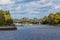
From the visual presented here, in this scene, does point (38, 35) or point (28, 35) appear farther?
Answer: point (28, 35)

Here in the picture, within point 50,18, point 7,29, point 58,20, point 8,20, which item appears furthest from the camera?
point 50,18

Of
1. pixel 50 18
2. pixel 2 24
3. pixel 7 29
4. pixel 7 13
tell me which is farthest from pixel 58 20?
pixel 7 29

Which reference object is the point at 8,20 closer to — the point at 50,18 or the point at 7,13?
the point at 7,13

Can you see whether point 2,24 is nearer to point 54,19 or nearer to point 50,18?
point 54,19

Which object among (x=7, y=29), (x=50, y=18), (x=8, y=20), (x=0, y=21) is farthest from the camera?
(x=50, y=18)

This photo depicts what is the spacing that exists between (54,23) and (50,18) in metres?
10.5

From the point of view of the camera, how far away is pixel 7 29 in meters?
69.6

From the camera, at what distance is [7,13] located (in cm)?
11075

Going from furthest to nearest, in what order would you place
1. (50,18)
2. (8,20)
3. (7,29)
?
(50,18)
(8,20)
(7,29)

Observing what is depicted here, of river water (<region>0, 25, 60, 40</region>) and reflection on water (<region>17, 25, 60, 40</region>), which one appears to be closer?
river water (<region>0, 25, 60, 40</region>)

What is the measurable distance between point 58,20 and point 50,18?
1679 cm

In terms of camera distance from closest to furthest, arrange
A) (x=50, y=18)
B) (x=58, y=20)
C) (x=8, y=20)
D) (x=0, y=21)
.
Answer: (x=0, y=21) → (x=8, y=20) → (x=58, y=20) → (x=50, y=18)

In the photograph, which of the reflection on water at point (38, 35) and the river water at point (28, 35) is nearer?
the river water at point (28, 35)

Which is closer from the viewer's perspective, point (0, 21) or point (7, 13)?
point (0, 21)
